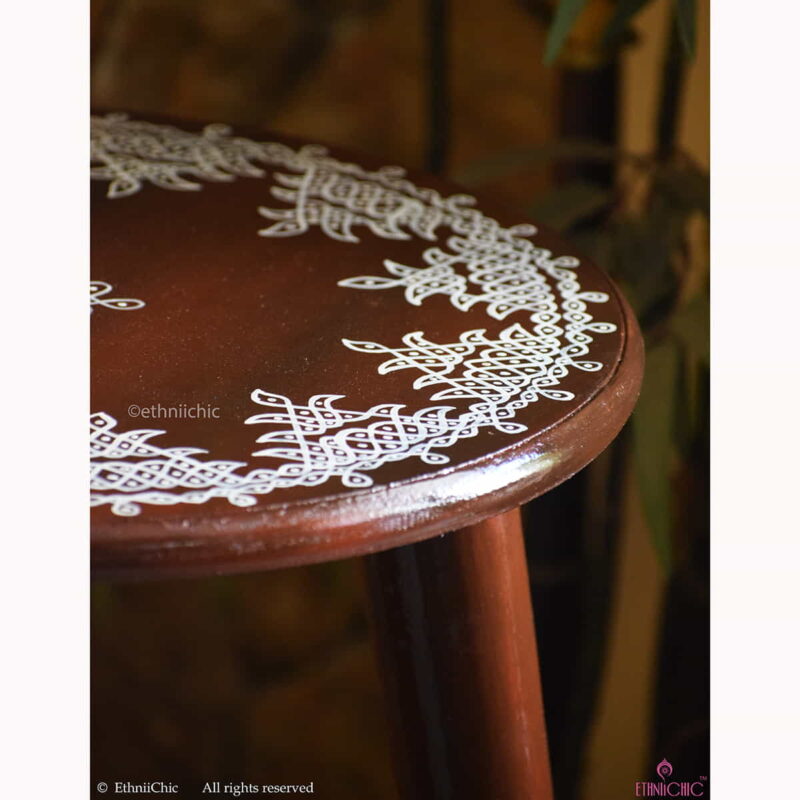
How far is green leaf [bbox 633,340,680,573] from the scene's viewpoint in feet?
2.17

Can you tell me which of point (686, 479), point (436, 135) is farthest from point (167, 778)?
point (436, 135)

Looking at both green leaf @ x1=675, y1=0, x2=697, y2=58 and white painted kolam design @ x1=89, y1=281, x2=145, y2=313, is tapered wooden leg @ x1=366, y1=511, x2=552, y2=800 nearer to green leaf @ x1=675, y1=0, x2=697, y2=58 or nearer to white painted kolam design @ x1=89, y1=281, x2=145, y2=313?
white painted kolam design @ x1=89, y1=281, x2=145, y2=313

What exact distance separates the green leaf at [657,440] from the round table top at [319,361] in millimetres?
173

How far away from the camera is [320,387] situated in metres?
0.40

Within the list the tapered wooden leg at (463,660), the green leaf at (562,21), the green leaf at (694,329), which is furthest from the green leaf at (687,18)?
the tapered wooden leg at (463,660)

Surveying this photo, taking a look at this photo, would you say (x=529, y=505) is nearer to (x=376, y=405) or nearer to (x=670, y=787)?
(x=670, y=787)

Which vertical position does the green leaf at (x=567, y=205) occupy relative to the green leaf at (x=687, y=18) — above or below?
below

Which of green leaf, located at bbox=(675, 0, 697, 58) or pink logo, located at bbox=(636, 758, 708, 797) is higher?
green leaf, located at bbox=(675, 0, 697, 58)

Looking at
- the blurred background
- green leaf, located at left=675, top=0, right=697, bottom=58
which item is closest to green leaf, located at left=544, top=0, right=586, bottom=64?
green leaf, located at left=675, top=0, right=697, bottom=58

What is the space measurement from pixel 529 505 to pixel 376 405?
0.68m

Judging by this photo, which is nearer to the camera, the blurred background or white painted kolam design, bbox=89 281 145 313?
white painted kolam design, bbox=89 281 145 313

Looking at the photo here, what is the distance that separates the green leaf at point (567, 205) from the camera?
771mm

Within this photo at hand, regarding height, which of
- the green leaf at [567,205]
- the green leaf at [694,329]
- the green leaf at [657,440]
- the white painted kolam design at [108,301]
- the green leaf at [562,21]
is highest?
the green leaf at [562,21]

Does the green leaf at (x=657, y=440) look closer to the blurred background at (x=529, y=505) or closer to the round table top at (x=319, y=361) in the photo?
the blurred background at (x=529, y=505)
